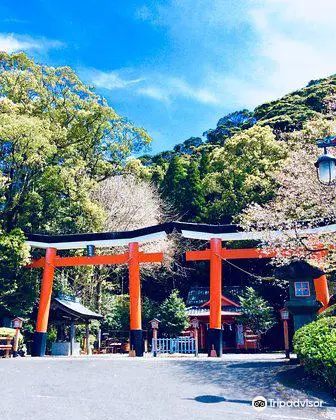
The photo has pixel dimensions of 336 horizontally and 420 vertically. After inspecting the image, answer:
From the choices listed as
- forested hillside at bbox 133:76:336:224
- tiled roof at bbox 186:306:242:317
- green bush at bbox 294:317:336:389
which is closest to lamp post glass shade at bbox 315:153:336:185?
green bush at bbox 294:317:336:389

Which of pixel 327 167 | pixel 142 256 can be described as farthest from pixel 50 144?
pixel 327 167

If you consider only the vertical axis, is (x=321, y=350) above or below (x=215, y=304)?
below

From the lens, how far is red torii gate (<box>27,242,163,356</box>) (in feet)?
53.0

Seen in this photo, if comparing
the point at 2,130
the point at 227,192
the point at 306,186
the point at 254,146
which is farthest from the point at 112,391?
the point at 254,146

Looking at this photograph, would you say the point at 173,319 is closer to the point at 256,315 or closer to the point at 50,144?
the point at 256,315

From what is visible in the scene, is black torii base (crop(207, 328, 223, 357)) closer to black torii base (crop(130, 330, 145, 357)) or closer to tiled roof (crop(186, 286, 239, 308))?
black torii base (crop(130, 330, 145, 357))

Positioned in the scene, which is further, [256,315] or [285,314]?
[256,315]

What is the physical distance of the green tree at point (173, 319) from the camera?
72.3ft

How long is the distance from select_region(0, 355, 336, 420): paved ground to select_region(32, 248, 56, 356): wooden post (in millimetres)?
5796

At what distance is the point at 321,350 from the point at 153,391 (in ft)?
10.2

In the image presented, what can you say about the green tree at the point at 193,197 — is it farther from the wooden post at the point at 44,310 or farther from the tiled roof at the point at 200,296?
the wooden post at the point at 44,310

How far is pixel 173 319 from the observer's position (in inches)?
873

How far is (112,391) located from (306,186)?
29.6ft

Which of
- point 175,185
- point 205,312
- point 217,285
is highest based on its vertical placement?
point 175,185
